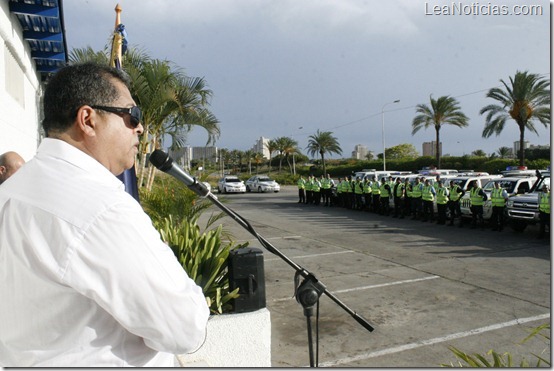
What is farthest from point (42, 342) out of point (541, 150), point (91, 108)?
point (541, 150)

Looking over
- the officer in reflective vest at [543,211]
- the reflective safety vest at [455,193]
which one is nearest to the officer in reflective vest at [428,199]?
the reflective safety vest at [455,193]

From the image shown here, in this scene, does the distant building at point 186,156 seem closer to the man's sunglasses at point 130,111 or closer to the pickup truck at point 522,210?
the man's sunglasses at point 130,111

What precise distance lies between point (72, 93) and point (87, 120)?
0.32ft

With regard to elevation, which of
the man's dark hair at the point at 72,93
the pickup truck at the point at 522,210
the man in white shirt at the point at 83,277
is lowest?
the pickup truck at the point at 522,210

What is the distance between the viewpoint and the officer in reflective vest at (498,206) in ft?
46.5

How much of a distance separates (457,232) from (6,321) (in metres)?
14.4

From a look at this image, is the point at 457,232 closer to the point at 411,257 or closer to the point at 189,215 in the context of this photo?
the point at 411,257

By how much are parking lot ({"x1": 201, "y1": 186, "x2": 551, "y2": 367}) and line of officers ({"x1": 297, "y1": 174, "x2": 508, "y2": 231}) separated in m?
1.11

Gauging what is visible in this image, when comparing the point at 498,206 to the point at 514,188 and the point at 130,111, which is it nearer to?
the point at 514,188

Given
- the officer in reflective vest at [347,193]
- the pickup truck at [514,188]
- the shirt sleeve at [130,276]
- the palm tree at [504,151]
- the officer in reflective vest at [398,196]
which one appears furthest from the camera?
the palm tree at [504,151]

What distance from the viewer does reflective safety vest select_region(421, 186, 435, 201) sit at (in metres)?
16.9

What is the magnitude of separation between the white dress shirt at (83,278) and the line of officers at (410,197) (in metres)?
14.7

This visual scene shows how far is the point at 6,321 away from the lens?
1252 millimetres

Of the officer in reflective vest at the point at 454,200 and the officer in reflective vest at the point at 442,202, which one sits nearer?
the officer in reflective vest at the point at 454,200
